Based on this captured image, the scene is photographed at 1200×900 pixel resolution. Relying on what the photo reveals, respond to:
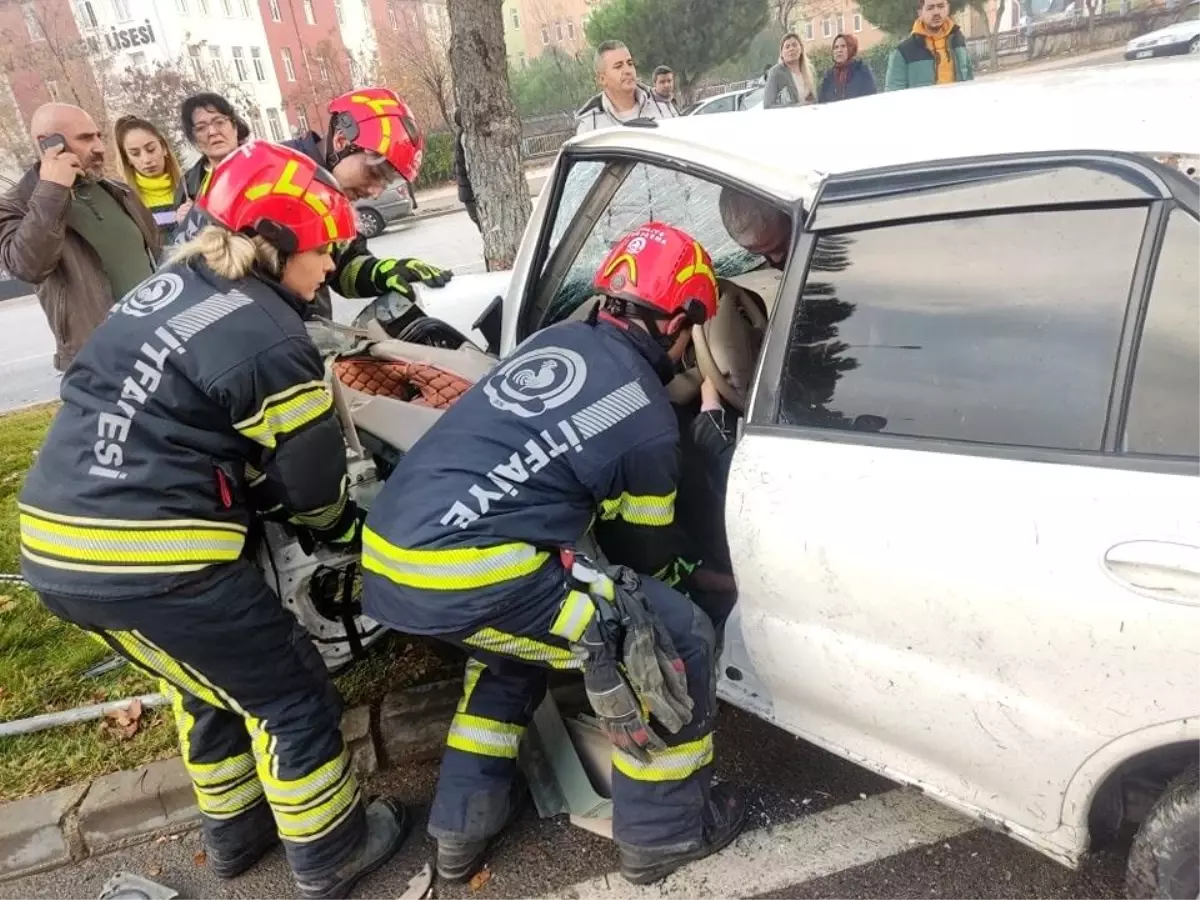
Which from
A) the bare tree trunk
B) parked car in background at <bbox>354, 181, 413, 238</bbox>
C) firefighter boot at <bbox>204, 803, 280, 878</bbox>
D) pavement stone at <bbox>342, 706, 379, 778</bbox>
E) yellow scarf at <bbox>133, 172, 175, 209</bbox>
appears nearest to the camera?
firefighter boot at <bbox>204, 803, 280, 878</bbox>

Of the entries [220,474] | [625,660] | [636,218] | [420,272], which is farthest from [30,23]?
[625,660]

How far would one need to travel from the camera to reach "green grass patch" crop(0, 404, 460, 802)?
2.76 m

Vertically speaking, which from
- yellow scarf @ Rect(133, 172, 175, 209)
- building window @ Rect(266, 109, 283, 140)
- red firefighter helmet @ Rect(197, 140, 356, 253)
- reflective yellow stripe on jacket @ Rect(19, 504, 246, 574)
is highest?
red firefighter helmet @ Rect(197, 140, 356, 253)

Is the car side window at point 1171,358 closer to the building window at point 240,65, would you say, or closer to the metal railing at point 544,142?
the metal railing at point 544,142

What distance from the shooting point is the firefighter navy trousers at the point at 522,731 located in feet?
6.84

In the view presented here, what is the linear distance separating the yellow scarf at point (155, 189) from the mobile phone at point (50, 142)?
0.75 meters

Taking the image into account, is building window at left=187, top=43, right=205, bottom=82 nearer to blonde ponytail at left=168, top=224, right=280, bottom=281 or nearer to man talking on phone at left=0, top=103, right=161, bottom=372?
man talking on phone at left=0, top=103, right=161, bottom=372

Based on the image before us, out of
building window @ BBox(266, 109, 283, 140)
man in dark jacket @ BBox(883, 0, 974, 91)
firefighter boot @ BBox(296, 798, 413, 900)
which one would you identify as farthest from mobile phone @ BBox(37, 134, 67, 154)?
building window @ BBox(266, 109, 283, 140)

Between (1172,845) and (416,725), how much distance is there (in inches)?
75.1

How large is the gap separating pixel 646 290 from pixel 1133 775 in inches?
54.2

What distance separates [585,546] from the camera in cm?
231

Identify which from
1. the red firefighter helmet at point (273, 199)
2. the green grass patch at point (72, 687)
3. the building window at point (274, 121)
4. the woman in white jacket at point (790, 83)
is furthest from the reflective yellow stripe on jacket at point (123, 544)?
the building window at point (274, 121)

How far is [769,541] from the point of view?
5.99 ft

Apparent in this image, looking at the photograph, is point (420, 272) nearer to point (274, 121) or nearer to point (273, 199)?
point (273, 199)
